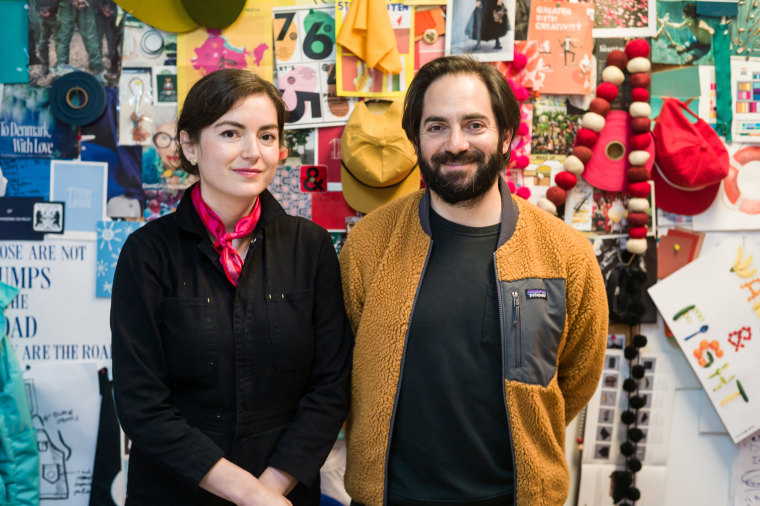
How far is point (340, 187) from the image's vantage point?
1.78 m

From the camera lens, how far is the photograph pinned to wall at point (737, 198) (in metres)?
1.78

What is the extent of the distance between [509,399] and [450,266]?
30 cm

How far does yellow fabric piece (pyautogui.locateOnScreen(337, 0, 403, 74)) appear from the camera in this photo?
1661mm

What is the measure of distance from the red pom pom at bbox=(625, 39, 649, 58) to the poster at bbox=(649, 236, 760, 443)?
0.65 meters

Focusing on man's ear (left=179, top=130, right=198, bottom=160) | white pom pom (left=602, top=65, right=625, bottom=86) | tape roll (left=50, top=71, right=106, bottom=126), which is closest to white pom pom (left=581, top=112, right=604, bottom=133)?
white pom pom (left=602, top=65, right=625, bottom=86)

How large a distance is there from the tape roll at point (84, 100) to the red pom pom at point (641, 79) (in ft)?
5.34

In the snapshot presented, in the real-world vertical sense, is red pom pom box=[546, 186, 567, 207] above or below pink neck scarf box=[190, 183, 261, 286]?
above

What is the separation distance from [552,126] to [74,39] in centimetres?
151

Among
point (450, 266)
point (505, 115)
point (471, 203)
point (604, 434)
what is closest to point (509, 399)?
point (450, 266)

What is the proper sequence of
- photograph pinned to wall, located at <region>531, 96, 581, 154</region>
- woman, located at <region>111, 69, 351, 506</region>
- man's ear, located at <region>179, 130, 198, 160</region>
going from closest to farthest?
woman, located at <region>111, 69, 351, 506</region> < man's ear, located at <region>179, 130, 198, 160</region> < photograph pinned to wall, located at <region>531, 96, 581, 154</region>

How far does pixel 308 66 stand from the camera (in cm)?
174

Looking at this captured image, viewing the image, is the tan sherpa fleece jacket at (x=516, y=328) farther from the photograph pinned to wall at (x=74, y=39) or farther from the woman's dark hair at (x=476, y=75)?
the photograph pinned to wall at (x=74, y=39)

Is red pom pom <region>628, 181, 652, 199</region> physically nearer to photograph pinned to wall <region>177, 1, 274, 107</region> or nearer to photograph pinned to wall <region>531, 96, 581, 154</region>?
photograph pinned to wall <region>531, 96, 581, 154</region>

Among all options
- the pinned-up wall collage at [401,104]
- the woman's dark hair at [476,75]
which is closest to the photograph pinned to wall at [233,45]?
the pinned-up wall collage at [401,104]
